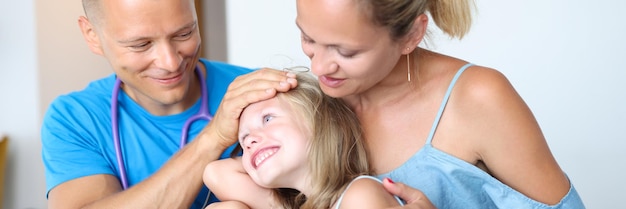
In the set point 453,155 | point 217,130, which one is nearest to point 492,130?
point 453,155

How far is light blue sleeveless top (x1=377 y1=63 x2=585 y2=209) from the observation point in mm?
1870

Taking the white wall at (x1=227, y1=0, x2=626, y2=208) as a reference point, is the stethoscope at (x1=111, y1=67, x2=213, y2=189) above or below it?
above

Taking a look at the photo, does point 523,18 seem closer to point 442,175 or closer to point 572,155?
point 572,155

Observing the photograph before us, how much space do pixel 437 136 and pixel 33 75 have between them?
2385 mm

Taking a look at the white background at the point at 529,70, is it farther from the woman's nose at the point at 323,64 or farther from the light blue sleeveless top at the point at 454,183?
the woman's nose at the point at 323,64

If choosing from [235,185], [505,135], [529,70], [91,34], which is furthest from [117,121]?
[529,70]

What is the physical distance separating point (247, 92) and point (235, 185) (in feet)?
0.71

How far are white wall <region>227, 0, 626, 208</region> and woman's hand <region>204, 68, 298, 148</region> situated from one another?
1628 millimetres

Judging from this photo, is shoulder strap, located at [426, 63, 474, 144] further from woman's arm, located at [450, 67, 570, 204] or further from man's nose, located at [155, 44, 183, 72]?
man's nose, located at [155, 44, 183, 72]

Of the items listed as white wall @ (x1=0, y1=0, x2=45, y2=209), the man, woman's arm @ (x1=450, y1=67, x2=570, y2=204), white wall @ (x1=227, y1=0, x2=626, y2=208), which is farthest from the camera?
white wall @ (x1=0, y1=0, x2=45, y2=209)

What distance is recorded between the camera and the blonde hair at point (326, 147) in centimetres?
189

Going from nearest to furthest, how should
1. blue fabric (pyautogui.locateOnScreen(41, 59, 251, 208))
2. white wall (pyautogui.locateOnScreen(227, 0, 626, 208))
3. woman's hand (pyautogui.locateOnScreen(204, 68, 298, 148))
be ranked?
woman's hand (pyautogui.locateOnScreen(204, 68, 298, 148)), blue fabric (pyautogui.locateOnScreen(41, 59, 251, 208)), white wall (pyautogui.locateOnScreen(227, 0, 626, 208))

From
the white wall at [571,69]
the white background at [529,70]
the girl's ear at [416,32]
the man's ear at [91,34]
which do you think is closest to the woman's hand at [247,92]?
the girl's ear at [416,32]

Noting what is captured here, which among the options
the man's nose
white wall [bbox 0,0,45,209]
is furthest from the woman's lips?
white wall [bbox 0,0,45,209]
